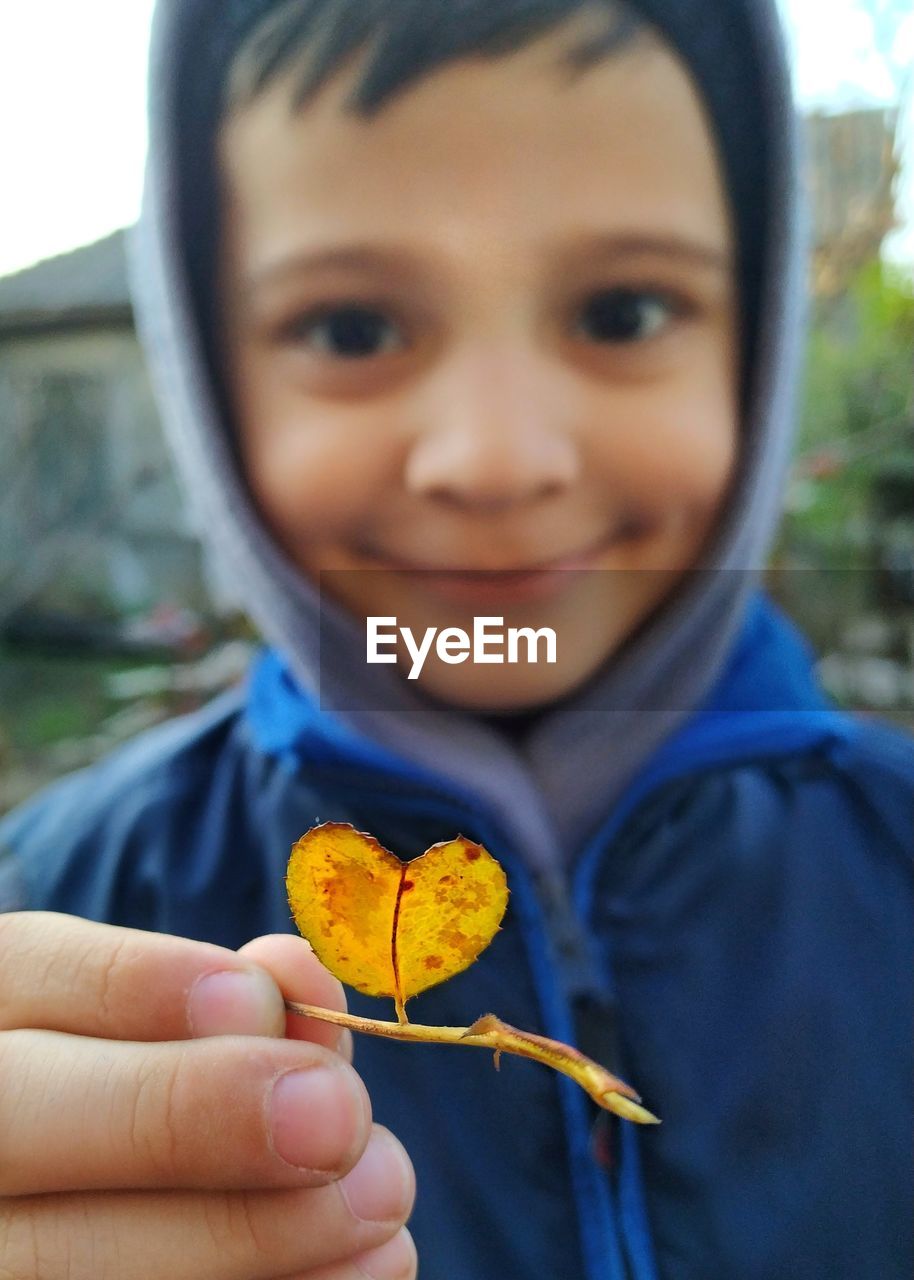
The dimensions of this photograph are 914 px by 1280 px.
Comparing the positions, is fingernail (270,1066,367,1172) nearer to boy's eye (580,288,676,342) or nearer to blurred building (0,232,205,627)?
boy's eye (580,288,676,342)

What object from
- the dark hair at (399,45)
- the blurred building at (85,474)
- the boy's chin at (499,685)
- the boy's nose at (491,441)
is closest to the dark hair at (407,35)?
the dark hair at (399,45)

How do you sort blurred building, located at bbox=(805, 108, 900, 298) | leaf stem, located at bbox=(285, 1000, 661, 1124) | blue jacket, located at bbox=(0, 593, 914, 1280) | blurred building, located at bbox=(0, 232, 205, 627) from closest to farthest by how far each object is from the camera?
leaf stem, located at bbox=(285, 1000, 661, 1124) < blue jacket, located at bbox=(0, 593, 914, 1280) < blurred building, located at bbox=(805, 108, 900, 298) < blurred building, located at bbox=(0, 232, 205, 627)

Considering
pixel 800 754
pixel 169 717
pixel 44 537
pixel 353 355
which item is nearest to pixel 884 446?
pixel 800 754

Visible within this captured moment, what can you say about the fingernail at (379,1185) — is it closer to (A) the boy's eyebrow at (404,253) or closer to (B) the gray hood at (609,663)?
(B) the gray hood at (609,663)

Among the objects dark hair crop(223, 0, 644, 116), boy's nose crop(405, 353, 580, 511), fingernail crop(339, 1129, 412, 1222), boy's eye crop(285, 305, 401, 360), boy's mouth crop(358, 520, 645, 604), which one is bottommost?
fingernail crop(339, 1129, 412, 1222)

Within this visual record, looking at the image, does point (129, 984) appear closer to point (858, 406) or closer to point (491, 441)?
point (491, 441)

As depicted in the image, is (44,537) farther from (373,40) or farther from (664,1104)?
(664,1104)

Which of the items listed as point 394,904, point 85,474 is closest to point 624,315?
point 394,904

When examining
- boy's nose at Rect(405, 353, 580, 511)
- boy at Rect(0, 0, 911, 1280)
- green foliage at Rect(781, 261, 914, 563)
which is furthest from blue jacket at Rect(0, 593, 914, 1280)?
green foliage at Rect(781, 261, 914, 563)
